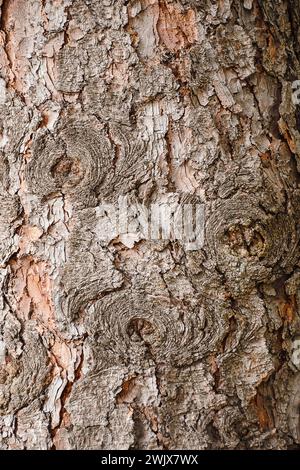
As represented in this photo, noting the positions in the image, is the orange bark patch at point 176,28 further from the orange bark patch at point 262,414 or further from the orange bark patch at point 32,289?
the orange bark patch at point 262,414

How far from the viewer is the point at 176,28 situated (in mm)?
1300

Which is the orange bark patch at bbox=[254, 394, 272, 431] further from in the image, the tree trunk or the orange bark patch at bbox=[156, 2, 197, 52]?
the orange bark patch at bbox=[156, 2, 197, 52]

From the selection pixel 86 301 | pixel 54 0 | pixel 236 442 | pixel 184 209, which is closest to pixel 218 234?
pixel 184 209

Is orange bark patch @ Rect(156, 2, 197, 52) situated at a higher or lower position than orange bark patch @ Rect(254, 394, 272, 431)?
higher

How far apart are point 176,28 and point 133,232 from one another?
449 mm

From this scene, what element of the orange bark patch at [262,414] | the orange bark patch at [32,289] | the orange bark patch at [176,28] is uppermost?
the orange bark patch at [176,28]

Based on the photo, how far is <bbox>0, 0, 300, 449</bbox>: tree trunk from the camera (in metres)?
1.29

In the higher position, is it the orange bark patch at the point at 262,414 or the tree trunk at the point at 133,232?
the tree trunk at the point at 133,232

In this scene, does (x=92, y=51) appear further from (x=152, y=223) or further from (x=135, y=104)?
(x=152, y=223)

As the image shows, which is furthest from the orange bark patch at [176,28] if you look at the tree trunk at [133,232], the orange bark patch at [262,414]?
the orange bark patch at [262,414]

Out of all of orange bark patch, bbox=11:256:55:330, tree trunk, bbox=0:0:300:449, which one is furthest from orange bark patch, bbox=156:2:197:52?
orange bark patch, bbox=11:256:55:330

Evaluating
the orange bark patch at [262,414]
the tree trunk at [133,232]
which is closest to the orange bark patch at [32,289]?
the tree trunk at [133,232]

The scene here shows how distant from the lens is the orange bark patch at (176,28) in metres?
1.30

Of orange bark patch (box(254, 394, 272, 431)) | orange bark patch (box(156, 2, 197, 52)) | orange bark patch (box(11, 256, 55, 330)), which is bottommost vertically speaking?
orange bark patch (box(254, 394, 272, 431))
